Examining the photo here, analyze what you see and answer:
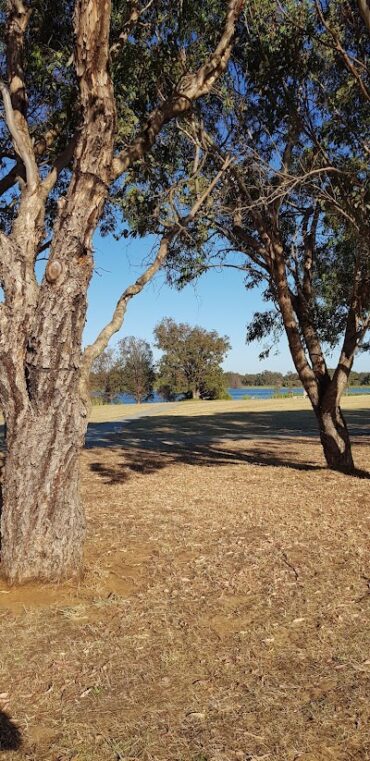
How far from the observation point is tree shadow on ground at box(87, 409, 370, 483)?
13047mm

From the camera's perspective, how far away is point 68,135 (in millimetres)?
8438

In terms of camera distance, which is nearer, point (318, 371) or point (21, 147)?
point (21, 147)

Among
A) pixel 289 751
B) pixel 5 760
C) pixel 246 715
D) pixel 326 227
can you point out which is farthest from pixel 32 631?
pixel 326 227

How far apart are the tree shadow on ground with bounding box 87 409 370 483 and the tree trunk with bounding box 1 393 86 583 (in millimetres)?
6131

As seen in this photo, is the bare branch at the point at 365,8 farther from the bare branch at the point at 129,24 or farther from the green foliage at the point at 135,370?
the green foliage at the point at 135,370

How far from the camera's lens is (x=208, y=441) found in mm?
18203

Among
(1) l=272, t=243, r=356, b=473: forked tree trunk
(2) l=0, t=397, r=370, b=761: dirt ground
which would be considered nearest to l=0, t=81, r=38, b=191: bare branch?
(2) l=0, t=397, r=370, b=761: dirt ground

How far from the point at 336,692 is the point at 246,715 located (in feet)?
1.95

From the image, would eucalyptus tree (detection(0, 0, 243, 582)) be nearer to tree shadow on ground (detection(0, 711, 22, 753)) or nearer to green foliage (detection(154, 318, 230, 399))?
tree shadow on ground (detection(0, 711, 22, 753))

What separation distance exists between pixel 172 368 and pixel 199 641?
58007mm

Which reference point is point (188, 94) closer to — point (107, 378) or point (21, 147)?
point (21, 147)

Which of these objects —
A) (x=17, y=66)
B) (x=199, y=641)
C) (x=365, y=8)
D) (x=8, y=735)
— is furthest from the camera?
(x=365, y=8)

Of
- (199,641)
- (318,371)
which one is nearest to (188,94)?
(199,641)

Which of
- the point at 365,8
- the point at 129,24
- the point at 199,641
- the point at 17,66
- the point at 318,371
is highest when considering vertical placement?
the point at 129,24
